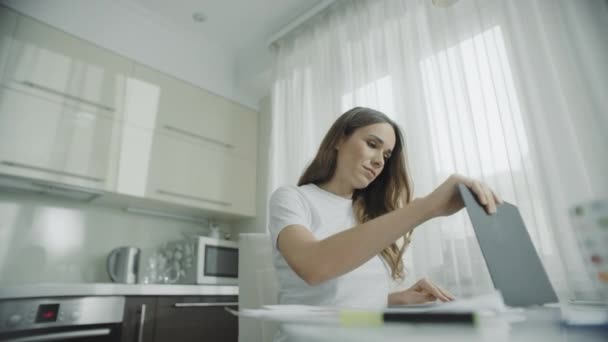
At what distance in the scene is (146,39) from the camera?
7.55 ft

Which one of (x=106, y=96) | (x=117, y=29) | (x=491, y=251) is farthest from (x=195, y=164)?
(x=491, y=251)

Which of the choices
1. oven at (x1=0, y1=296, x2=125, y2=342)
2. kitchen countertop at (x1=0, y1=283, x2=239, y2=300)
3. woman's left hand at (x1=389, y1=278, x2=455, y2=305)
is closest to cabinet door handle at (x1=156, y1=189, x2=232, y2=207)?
kitchen countertop at (x1=0, y1=283, x2=239, y2=300)

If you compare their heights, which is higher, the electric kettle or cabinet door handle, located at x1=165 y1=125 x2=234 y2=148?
cabinet door handle, located at x1=165 y1=125 x2=234 y2=148

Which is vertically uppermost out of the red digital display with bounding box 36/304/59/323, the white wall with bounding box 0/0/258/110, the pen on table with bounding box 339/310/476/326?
the white wall with bounding box 0/0/258/110

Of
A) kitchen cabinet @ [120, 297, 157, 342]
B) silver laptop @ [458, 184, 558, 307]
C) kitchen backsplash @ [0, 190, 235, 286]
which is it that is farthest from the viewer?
kitchen backsplash @ [0, 190, 235, 286]

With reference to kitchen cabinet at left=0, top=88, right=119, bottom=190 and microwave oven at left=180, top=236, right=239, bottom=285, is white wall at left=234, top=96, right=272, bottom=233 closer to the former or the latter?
microwave oven at left=180, top=236, right=239, bottom=285

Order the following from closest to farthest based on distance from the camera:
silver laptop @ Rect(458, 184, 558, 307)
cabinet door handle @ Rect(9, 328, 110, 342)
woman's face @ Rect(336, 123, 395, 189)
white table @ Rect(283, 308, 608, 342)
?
white table @ Rect(283, 308, 608, 342), silver laptop @ Rect(458, 184, 558, 307), woman's face @ Rect(336, 123, 395, 189), cabinet door handle @ Rect(9, 328, 110, 342)

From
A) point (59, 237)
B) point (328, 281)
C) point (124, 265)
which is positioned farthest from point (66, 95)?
point (328, 281)

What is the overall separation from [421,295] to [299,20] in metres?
1.91

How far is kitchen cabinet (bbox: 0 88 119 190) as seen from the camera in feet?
5.43

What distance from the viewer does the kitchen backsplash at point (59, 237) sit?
1859mm

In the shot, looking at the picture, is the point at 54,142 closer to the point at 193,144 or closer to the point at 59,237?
the point at 59,237

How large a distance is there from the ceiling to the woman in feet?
4.71

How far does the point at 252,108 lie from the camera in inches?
109
